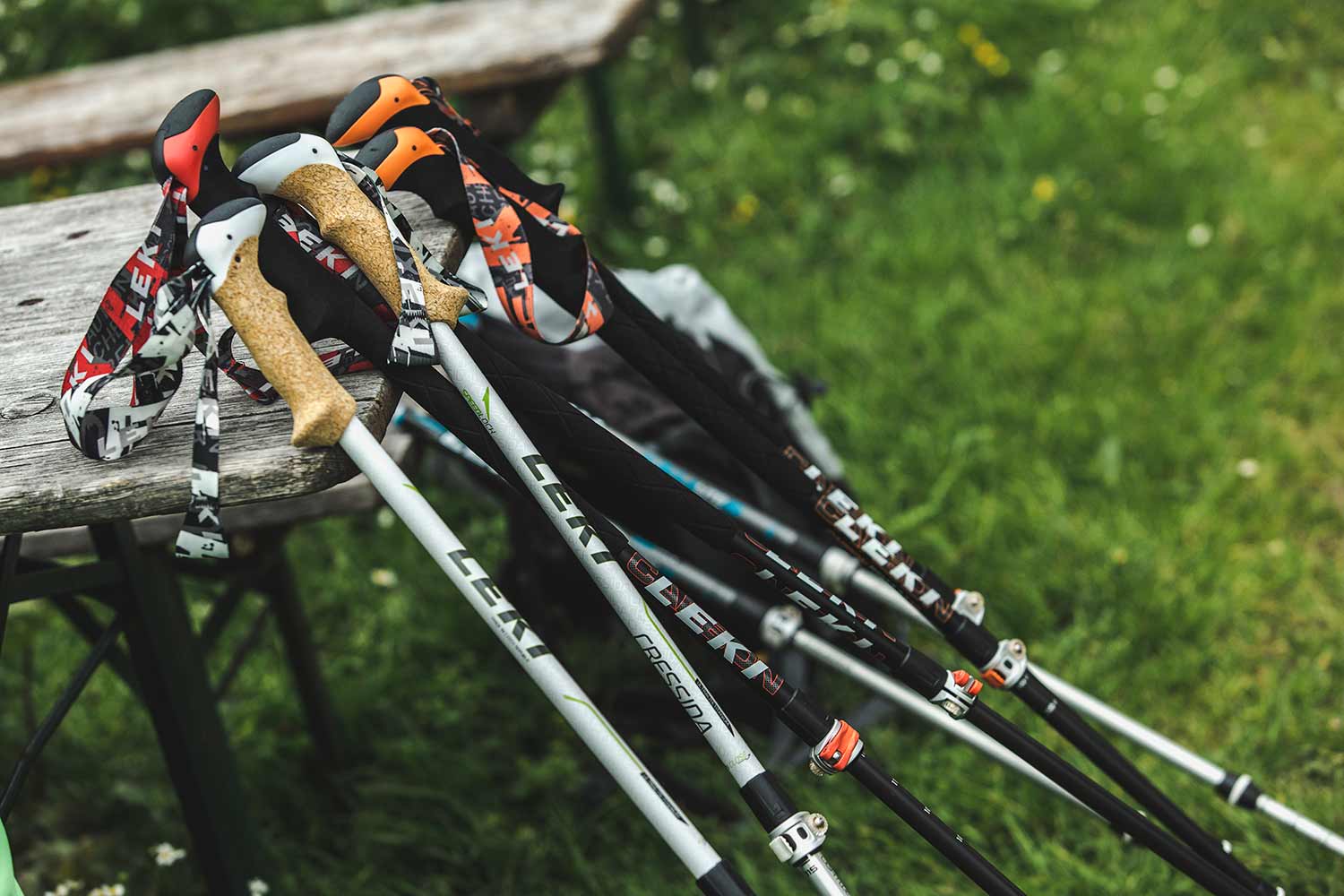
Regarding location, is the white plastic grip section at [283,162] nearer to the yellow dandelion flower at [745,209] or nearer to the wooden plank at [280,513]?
the wooden plank at [280,513]

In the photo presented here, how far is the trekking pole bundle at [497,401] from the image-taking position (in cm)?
110

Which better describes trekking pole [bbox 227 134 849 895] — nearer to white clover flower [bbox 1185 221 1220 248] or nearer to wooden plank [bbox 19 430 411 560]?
wooden plank [bbox 19 430 411 560]

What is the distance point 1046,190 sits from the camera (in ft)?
11.9

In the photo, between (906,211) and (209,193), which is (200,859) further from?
(906,211)

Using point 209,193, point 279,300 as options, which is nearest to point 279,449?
point 279,300

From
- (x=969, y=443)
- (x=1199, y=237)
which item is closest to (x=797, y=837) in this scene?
(x=969, y=443)

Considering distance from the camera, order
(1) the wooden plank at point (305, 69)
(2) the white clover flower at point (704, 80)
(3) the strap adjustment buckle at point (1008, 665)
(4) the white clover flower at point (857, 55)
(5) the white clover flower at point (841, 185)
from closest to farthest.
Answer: (3) the strap adjustment buckle at point (1008, 665), (1) the wooden plank at point (305, 69), (5) the white clover flower at point (841, 185), (4) the white clover flower at point (857, 55), (2) the white clover flower at point (704, 80)

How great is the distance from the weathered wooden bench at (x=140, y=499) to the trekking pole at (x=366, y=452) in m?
0.04

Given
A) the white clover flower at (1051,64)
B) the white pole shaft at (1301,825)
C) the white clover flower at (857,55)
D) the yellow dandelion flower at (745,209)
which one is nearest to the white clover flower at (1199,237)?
the white clover flower at (1051,64)

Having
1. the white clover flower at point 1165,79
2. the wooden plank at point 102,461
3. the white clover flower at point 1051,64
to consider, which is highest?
the white clover flower at point 1165,79

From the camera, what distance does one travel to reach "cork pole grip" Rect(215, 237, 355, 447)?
1.08 metres

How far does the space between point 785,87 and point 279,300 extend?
3685 mm

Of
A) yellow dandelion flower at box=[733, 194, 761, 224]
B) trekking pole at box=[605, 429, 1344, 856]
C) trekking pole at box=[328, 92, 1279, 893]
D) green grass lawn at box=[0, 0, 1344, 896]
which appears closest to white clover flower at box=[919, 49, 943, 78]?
green grass lawn at box=[0, 0, 1344, 896]

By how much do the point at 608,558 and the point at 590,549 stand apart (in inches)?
1.0
